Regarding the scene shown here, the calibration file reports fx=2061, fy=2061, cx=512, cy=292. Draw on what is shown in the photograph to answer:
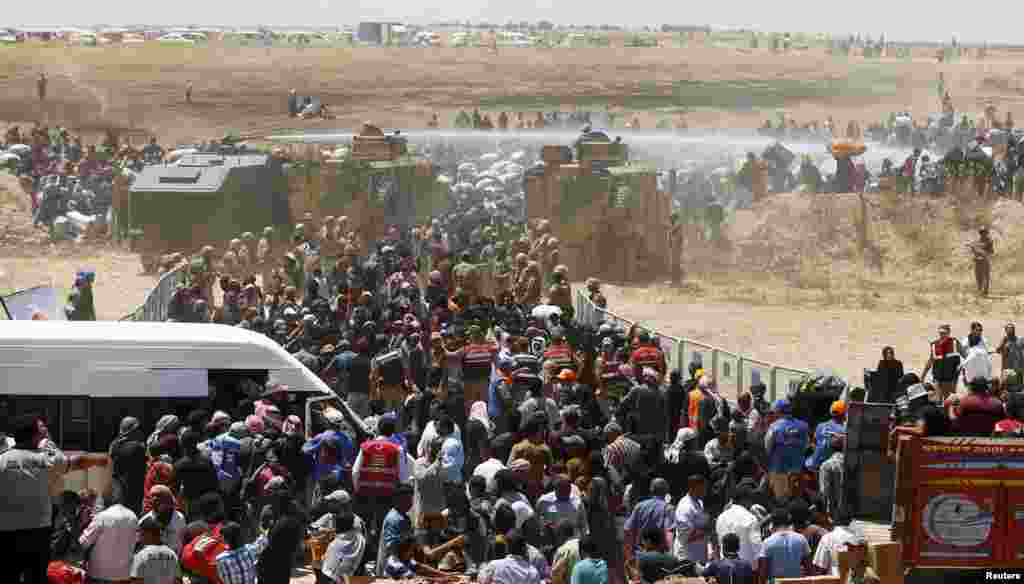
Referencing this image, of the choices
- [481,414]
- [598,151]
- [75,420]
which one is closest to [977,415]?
[481,414]

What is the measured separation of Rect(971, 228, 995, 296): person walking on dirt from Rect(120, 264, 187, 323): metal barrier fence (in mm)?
14213

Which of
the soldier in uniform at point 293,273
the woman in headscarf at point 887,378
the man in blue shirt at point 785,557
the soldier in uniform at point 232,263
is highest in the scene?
the man in blue shirt at point 785,557

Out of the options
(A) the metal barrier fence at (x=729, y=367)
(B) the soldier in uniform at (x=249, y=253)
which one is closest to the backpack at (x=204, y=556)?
(A) the metal barrier fence at (x=729, y=367)

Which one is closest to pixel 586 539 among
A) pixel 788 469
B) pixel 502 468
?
pixel 502 468

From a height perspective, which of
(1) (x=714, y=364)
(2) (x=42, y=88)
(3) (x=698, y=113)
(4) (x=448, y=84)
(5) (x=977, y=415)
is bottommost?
(3) (x=698, y=113)

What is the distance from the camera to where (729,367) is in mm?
20375

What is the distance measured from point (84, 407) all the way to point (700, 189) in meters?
28.6

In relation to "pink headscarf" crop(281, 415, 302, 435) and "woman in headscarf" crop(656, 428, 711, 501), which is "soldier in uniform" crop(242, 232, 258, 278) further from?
"woman in headscarf" crop(656, 428, 711, 501)

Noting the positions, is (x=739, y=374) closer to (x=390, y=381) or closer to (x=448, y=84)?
(x=390, y=381)

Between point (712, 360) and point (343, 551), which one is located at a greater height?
point (343, 551)

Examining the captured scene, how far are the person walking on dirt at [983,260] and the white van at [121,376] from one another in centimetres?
2054

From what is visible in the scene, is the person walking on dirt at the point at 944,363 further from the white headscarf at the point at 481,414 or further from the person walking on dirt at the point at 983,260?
the person walking on dirt at the point at 983,260

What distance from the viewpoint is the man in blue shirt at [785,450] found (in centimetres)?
1587

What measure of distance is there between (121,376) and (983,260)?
2160cm
